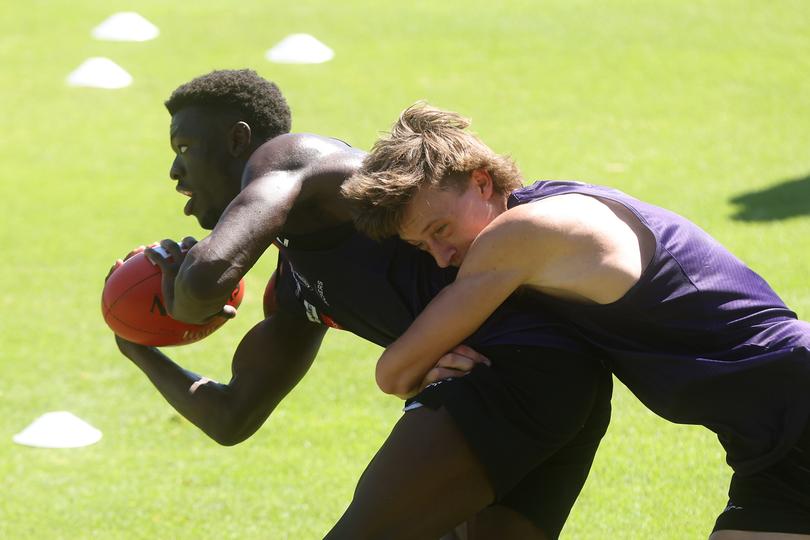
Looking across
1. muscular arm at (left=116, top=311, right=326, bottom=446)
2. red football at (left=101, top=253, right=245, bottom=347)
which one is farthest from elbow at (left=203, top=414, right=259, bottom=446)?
red football at (left=101, top=253, right=245, bottom=347)

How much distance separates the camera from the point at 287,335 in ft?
15.4

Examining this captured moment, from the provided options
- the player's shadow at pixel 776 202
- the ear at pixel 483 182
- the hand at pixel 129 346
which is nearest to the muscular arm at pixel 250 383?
the hand at pixel 129 346

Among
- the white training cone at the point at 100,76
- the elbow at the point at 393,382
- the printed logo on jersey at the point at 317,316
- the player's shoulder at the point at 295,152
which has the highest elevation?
the player's shoulder at the point at 295,152

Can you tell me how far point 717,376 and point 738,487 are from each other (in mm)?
454

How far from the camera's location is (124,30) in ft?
56.6

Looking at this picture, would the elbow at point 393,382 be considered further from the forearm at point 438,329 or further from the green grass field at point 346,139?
the green grass field at point 346,139

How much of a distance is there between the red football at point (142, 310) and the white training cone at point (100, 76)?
11.7 m

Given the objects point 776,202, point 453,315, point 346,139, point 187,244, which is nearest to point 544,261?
point 453,315

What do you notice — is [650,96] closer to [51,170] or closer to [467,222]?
[51,170]

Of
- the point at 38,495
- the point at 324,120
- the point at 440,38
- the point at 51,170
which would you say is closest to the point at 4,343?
the point at 38,495

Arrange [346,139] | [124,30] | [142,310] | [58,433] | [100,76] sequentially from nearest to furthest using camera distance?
1. [142,310]
2. [58,433]
3. [346,139]
4. [100,76]
5. [124,30]

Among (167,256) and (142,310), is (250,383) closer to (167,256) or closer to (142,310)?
(142,310)

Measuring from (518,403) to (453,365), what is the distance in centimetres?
21

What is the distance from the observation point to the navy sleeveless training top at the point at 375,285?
12.2 feet
